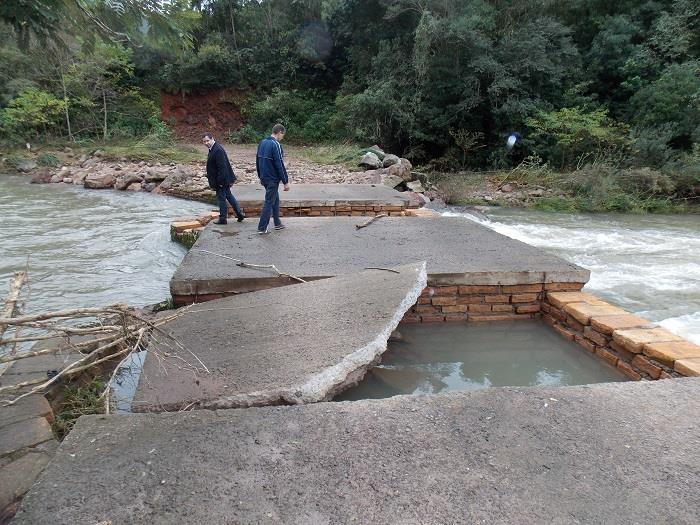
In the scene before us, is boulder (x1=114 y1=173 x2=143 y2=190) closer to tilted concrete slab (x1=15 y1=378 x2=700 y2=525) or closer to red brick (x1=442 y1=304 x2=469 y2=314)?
red brick (x1=442 y1=304 x2=469 y2=314)

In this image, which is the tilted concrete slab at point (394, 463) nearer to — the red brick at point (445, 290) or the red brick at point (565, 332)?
the red brick at point (565, 332)

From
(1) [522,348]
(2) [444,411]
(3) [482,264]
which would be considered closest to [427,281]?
(3) [482,264]

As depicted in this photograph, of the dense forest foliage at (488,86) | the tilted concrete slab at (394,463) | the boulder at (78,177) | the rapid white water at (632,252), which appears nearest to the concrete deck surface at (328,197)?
the rapid white water at (632,252)

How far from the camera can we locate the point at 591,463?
1771 millimetres

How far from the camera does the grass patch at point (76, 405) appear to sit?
2.49m

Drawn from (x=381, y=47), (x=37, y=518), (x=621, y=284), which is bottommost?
(x=621, y=284)

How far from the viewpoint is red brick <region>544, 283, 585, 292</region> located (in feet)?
12.9

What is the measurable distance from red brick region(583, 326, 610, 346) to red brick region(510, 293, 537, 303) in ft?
2.03

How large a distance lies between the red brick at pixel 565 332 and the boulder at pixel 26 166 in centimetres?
1910

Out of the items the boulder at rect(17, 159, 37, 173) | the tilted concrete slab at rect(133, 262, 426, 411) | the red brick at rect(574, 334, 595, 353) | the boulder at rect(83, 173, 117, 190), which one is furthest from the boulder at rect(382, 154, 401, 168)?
the boulder at rect(17, 159, 37, 173)

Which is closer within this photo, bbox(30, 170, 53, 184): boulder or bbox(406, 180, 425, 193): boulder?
bbox(406, 180, 425, 193): boulder

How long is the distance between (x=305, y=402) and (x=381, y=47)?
2052 cm

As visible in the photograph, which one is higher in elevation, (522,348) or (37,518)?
(37,518)

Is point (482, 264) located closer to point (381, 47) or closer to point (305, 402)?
point (305, 402)
